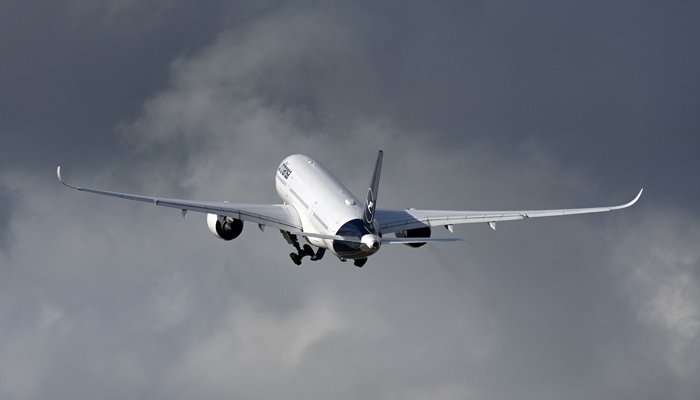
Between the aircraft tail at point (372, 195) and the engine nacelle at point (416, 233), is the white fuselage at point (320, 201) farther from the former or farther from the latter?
the engine nacelle at point (416, 233)

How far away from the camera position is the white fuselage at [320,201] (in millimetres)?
112188

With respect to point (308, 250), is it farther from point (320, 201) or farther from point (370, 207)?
point (370, 207)

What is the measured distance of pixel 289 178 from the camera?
12706 cm

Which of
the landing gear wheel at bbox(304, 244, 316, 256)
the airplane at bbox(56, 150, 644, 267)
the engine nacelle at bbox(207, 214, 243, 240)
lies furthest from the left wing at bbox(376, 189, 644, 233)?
the engine nacelle at bbox(207, 214, 243, 240)

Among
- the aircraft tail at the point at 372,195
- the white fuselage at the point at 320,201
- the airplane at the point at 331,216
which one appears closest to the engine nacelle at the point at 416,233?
the airplane at the point at 331,216

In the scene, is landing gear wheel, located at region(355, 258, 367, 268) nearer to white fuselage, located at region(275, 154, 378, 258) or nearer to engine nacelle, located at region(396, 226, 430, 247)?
white fuselage, located at region(275, 154, 378, 258)

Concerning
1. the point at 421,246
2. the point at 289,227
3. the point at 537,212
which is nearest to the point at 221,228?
the point at 289,227

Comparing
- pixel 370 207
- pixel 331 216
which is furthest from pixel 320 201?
pixel 370 207

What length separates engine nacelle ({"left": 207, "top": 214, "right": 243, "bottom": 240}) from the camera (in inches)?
4803

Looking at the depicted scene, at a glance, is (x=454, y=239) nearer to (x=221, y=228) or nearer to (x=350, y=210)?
(x=350, y=210)

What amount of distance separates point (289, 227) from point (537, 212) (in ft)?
54.2

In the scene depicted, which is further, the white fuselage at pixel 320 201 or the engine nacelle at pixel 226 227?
the engine nacelle at pixel 226 227

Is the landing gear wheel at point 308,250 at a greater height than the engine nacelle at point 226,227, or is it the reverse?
the engine nacelle at point 226,227

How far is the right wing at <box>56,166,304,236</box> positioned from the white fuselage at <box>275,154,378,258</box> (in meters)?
1.22
